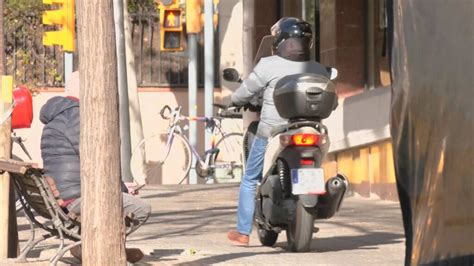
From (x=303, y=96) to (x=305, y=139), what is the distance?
29cm

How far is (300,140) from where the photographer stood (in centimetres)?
1067

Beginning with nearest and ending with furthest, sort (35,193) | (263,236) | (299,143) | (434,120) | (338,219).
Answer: (434,120) → (35,193) → (299,143) → (263,236) → (338,219)

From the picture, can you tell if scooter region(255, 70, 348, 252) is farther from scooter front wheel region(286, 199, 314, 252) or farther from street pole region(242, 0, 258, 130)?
street pole region(242, 0, 258, 130)

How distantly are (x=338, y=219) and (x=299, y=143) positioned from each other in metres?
3.80

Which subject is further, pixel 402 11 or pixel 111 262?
pixel 111 262

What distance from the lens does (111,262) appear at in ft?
26.6

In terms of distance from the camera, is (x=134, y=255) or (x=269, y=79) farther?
(x=269, y=79)

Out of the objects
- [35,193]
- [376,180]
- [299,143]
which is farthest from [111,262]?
[376,180]

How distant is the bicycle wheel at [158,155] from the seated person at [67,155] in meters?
13.5

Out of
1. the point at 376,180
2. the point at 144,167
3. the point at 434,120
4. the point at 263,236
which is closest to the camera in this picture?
the point at 434,120

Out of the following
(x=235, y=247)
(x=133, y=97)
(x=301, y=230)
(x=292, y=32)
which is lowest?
(x=133, y=97)

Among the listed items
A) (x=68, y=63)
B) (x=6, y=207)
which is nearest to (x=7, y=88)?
(x=6, y=207)

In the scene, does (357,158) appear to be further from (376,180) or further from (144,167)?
(144,167)

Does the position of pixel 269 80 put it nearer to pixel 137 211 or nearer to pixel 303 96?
pixel 303 96
